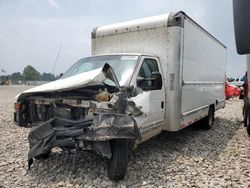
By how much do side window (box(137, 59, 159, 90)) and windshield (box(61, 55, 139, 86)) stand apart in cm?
22

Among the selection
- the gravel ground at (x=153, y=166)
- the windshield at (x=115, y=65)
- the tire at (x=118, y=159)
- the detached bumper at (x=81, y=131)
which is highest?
the windshield at (x=115, y=65)

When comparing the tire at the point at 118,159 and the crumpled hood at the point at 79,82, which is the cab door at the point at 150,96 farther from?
the crumpled hood at the point at 79,82

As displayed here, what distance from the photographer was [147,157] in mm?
5934

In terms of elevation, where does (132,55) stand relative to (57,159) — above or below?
above

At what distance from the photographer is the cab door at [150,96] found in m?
5.32

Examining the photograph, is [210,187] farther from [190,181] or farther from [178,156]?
[178,156]

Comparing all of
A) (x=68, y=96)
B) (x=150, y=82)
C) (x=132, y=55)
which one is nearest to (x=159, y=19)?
(x=132, y=55)

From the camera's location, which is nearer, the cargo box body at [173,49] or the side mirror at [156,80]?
the side mirror at [156,80]

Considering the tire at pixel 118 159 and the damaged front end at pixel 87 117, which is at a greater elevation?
the damaged front end at pixel 87 117

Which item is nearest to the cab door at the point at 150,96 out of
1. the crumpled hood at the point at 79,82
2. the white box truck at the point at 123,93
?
the white box truck at the point at 123,93

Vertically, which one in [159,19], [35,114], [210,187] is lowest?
[210,187]

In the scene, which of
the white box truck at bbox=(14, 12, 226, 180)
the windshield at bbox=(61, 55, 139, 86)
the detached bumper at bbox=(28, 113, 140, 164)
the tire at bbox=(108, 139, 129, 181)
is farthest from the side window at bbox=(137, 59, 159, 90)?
the tire at bbox=(108, 139, 129, 181)

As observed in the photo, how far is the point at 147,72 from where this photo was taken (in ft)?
19.4

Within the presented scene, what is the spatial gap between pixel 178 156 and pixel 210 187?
5.37ft
